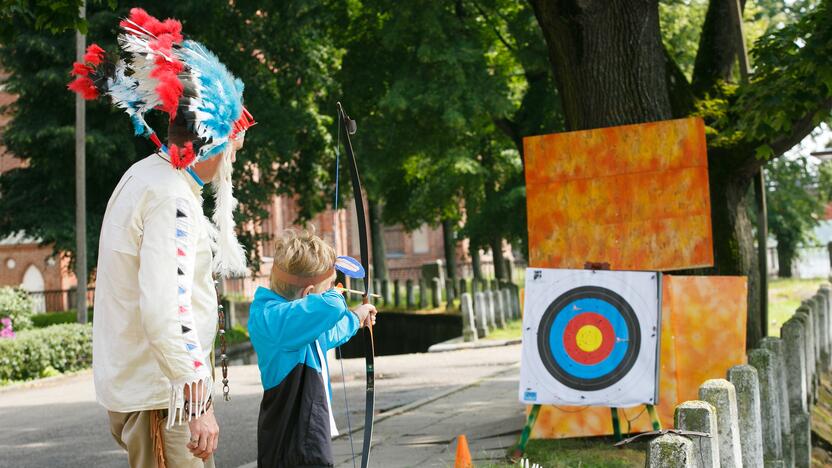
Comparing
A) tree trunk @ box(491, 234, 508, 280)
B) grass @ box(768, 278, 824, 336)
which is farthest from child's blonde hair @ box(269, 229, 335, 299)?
tree trunk @ box(491, 234, 508, 280)

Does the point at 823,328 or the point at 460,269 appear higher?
the point at 460,269

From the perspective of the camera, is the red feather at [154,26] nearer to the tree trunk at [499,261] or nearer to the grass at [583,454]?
the grass at [583,454]

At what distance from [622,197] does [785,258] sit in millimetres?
33808

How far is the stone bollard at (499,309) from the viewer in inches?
950

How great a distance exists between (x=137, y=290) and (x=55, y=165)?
24053 mm

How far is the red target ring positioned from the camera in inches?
297

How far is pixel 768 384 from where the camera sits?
6.80 meters

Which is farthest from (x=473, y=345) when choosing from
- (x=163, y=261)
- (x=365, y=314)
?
(x=163, y=261)

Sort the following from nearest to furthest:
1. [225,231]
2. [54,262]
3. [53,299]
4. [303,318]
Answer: [225,231] < [303,318] < [53,299] < [54,262]

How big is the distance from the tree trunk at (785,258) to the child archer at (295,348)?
36.9m

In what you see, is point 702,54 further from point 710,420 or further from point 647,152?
point 710,420

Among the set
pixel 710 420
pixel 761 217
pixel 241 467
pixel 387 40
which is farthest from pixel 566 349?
pixel 387 40

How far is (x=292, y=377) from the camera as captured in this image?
484 cm

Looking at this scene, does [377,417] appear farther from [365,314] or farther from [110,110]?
[110,110]
